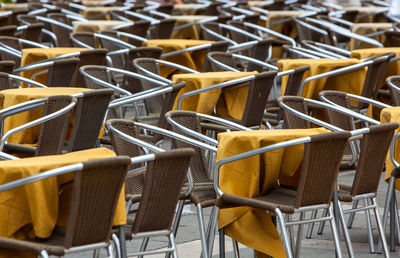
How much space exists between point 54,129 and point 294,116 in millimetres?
1482

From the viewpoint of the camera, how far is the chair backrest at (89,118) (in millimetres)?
6239

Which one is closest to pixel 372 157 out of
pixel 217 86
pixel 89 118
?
pixel 89 118

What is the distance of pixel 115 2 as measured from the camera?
17562 millimetres

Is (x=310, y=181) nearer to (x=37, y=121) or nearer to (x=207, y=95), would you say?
(x=37, y=121)

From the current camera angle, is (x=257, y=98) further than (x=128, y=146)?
Yes

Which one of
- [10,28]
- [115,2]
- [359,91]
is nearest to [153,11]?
[115,2]

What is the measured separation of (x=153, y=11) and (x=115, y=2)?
2.73 meters

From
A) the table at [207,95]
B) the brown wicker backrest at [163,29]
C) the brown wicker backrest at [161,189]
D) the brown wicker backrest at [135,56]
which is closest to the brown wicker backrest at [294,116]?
the table at [207,95]

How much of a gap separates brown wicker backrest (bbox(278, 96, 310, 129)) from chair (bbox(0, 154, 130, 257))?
7.36 feet

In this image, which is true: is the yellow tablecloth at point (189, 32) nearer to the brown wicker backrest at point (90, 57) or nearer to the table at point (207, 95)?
the brown wicker backrest at point (90, 57)

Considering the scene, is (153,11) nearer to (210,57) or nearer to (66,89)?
(210,57)

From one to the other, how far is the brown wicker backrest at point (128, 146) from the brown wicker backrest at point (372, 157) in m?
1.18

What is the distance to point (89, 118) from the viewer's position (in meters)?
6.34

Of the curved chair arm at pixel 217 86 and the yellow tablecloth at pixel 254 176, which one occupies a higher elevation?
the yellow tablecloth at pixel 254 176
